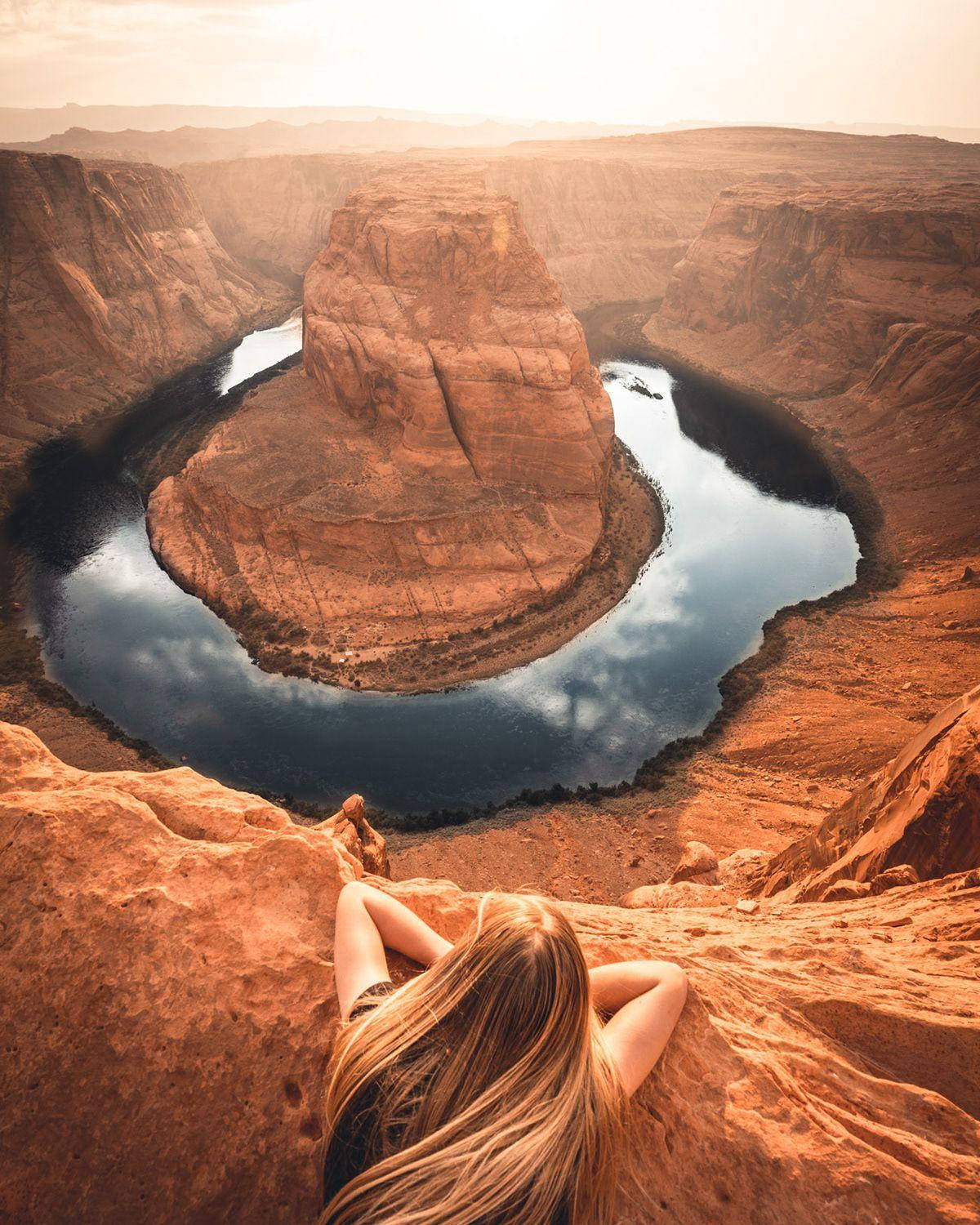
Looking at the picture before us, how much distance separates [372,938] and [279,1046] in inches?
56.8

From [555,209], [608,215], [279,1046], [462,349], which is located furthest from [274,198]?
[279,1046]

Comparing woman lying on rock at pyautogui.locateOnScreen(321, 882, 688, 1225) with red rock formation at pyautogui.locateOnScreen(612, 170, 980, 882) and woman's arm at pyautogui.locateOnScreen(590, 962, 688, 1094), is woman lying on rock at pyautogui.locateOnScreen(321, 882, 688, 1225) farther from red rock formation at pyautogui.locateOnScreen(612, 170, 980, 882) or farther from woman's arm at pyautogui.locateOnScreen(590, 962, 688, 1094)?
red rock formation at pyautogui.locateOnScreen(612, 170, 980, 882)

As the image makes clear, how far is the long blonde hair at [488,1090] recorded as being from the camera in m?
1.97

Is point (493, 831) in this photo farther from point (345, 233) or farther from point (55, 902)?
point (345, 233)

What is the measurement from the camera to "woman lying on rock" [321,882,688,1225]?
1.97 metres

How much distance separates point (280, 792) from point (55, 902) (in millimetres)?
19311

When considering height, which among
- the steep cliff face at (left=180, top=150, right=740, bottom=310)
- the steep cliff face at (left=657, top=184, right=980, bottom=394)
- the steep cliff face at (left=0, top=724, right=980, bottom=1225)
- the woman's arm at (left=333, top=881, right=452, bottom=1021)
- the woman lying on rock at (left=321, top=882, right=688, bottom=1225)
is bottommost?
the steep cliff face at (left=0, top=724, right=980, bottom=1225)

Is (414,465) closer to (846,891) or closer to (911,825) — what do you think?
(911,825)

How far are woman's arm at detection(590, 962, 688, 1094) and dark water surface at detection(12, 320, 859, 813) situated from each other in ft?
66.1

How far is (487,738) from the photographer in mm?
25359

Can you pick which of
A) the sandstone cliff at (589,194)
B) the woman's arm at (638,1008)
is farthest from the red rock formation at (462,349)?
the sandstone cliff at (589,194)

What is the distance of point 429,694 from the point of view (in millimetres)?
26859

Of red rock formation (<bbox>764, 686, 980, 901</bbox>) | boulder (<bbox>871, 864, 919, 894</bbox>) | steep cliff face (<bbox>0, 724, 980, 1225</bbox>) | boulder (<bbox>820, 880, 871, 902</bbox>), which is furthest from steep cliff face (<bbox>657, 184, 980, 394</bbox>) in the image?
steep cliff face (<bbox>0, 724, 980, 1225</bbox>)

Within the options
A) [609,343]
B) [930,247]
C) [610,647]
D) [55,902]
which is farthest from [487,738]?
[609,343]
